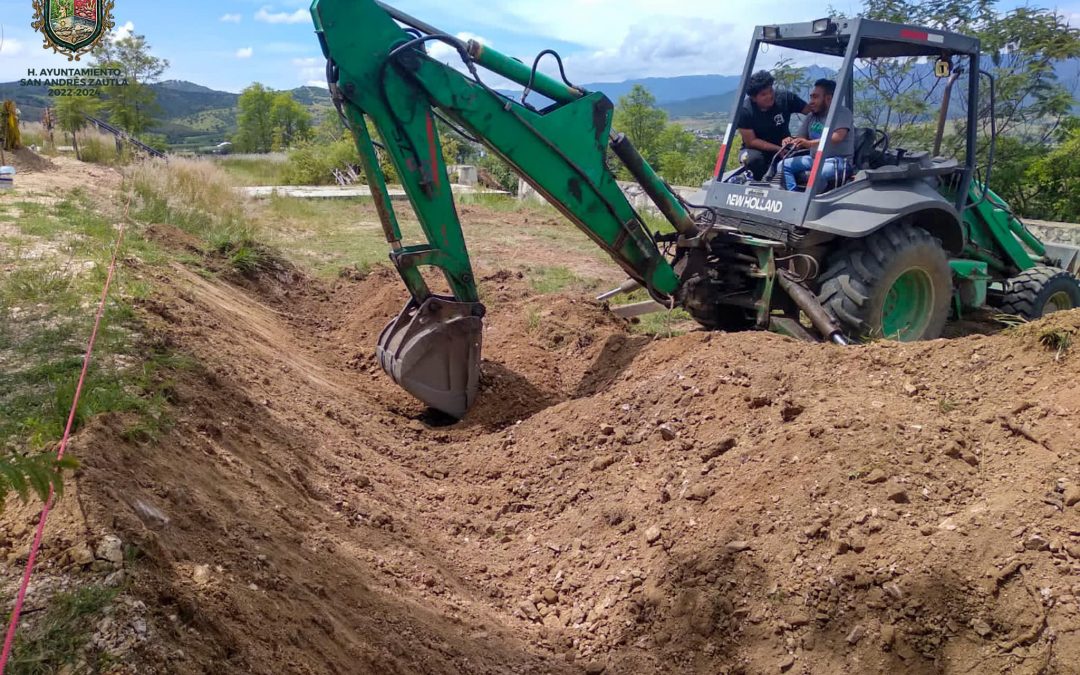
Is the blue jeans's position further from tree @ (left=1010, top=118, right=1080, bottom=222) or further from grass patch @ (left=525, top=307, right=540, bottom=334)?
tree @ (left=1010, top=118, right=1080, bottom=222)

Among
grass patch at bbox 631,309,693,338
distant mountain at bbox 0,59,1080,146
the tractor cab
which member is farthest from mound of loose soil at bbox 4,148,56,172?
distant mountain at bbox 0,59,1080,146

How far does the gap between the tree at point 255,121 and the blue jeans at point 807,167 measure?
49855 millimetres

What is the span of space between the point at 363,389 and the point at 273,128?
162 feet

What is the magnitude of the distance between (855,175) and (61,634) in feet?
18.7

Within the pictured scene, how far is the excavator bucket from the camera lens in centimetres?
518

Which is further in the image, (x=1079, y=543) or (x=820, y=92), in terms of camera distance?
(x=820, y=92)

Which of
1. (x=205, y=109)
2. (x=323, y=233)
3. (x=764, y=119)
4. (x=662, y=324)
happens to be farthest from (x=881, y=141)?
(x=205, y=109)

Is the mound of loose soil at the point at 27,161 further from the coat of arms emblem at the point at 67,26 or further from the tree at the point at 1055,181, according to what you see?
the tree at the point at 1055,181

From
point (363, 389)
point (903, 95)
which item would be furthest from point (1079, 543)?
point (903, 95)

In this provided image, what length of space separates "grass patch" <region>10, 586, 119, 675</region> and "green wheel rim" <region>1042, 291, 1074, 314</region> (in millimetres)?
7716

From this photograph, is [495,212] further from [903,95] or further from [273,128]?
[273,128]

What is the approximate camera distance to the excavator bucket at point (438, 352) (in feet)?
17.0

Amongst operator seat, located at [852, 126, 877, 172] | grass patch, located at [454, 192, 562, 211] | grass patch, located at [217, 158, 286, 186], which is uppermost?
operator seat, located at [852, 126, 877, 172]

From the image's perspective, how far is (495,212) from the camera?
15227mm
